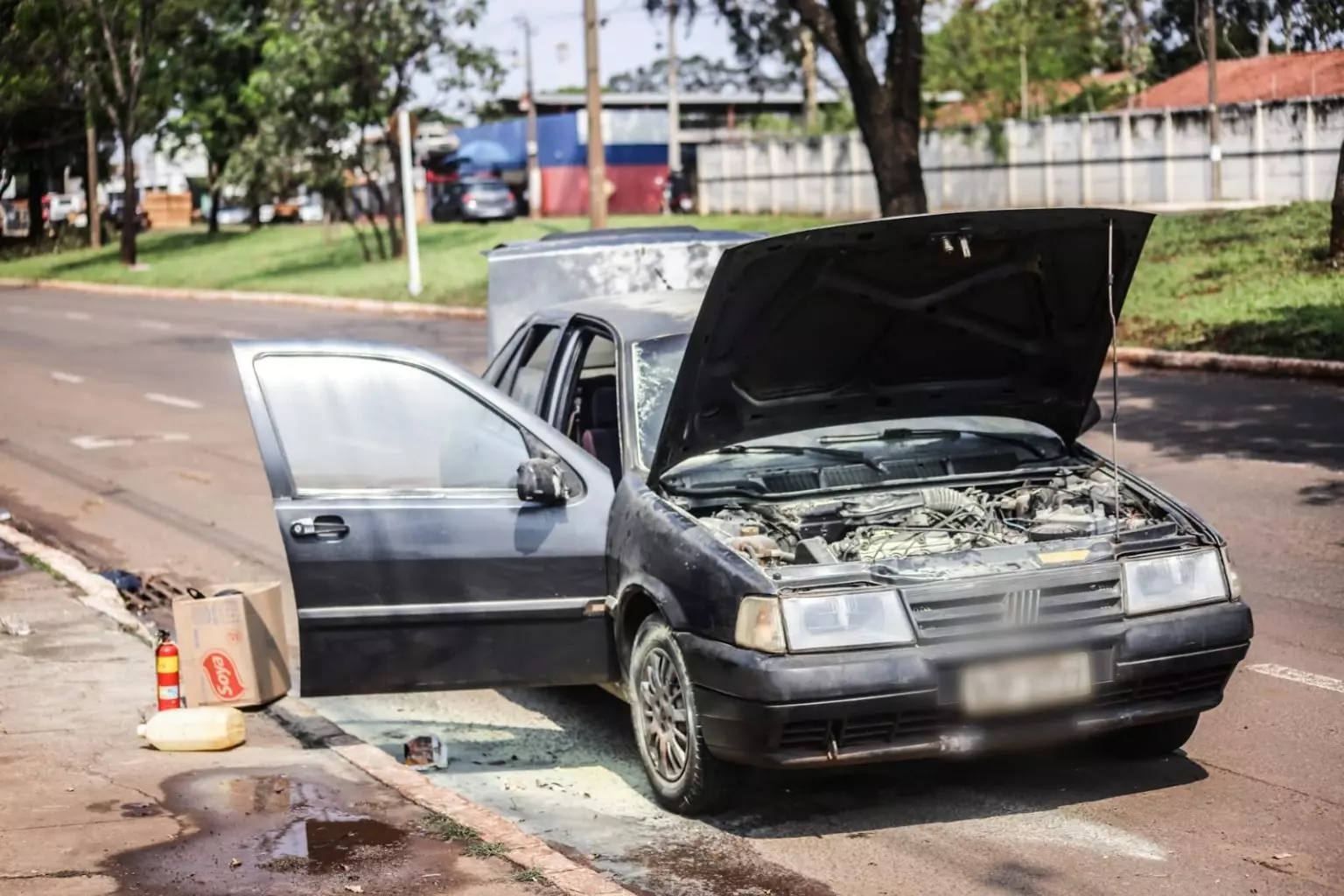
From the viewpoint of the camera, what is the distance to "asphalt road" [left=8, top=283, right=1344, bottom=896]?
5.14 m

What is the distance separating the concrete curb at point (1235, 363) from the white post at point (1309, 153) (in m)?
17.5

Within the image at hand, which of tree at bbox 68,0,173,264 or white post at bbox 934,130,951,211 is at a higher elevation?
tree at bbox 68,0,173,264

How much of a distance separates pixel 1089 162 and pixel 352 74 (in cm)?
1591

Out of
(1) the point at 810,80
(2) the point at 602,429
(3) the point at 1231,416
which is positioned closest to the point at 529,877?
(2) the point at 602,429

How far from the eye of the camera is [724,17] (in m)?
26.4

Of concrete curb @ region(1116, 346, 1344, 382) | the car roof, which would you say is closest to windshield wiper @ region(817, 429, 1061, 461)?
the car roof

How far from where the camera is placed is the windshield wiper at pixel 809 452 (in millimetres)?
6445

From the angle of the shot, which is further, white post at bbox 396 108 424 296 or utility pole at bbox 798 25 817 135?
utility pole at bbox 798 25 817 135

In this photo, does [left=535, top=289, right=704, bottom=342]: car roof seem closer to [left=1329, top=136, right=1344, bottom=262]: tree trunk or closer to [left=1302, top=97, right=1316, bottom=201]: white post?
[left=1329, top=136, right=1344, bottom=262]: tree trunk

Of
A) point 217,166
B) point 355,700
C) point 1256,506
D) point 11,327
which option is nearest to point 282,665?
point 355,700

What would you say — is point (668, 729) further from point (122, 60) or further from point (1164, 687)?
point (122, 60)

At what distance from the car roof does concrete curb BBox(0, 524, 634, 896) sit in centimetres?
181

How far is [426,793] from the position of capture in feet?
19.7

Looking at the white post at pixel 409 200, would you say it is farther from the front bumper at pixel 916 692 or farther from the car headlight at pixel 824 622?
the car headlight at pixel 824 622
